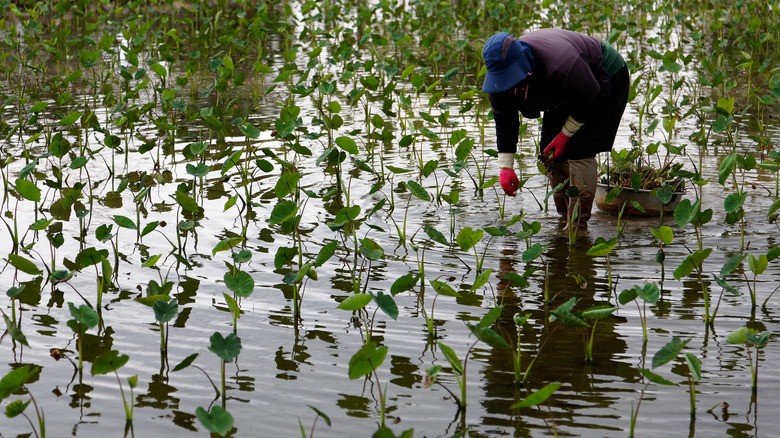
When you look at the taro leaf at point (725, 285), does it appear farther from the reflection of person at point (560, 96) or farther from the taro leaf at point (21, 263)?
the taro leaf at point (21, 263)

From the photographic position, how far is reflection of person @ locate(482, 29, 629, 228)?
3793 millimetres

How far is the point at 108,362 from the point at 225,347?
1.11 feet

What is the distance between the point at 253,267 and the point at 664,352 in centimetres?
203

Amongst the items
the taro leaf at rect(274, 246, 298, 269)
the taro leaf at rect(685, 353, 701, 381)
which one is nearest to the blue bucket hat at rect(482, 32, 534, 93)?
the taro leaf at rect(274, 246, 298, 269)

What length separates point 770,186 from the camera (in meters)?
5.06

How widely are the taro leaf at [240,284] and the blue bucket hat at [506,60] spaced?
1.43m

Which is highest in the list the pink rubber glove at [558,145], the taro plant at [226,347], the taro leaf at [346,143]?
the pink rubber glove at [558,145]

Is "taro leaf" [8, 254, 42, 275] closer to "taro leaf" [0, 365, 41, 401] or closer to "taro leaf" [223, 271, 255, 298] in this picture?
"taro leaf" [223, 271, 255, 298]

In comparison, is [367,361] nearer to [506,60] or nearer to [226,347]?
[226,347]

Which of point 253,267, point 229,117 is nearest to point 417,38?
point 229,117

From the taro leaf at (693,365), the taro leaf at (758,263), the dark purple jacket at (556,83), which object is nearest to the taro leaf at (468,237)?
the dark purple jacket at (556,83)

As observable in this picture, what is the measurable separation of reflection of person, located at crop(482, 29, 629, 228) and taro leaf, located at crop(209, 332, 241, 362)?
179 cm

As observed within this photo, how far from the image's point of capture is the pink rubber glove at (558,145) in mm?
4285

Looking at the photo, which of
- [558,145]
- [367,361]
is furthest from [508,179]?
[367,361]
